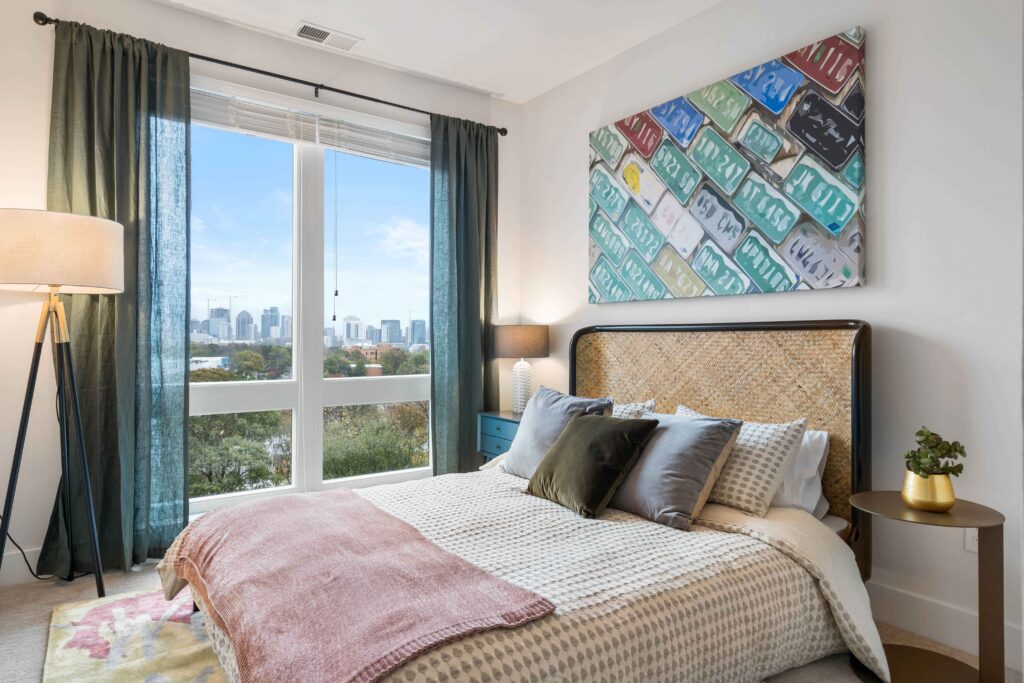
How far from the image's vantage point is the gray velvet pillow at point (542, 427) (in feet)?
9.20

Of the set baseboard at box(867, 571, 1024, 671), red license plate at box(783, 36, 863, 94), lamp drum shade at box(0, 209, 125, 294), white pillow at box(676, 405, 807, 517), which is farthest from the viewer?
red license plate at box(783, 36, 863, 94)

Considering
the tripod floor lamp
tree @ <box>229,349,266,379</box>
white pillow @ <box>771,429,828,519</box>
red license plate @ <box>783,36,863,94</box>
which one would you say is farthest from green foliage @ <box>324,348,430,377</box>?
red license plate @ <box>783,36,863,94</box>

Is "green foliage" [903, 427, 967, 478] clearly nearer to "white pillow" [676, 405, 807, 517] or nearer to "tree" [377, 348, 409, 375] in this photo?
"white pillow" [676, 405, 807, 517]

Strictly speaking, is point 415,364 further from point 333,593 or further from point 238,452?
point 333,593

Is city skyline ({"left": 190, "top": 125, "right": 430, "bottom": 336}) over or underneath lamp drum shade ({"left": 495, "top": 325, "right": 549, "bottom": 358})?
over

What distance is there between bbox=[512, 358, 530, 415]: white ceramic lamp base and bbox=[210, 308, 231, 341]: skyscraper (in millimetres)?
1687

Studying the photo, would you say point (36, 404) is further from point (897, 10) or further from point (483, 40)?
point (897, 10)

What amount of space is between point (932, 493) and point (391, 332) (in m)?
2.87

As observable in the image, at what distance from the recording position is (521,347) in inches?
153

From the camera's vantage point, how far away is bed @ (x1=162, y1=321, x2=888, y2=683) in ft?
4.82

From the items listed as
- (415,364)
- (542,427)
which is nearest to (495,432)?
(415,364)

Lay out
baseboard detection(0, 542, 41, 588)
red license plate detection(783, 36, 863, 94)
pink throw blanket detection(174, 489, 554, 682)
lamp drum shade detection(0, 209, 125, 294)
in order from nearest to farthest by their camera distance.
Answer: pink throw blanket detection(174, 489, 554, 682) → lamp drum shade detection(0, 209, 125, 294) → red license plate detection(783, 36, 863, 94) → baseboard detection(0, 542, 41, 588)

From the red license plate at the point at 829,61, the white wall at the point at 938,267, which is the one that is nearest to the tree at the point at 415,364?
the white wall at the point at 938,267

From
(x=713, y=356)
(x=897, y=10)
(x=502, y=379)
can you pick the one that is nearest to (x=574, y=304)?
(x=502, y=379)
